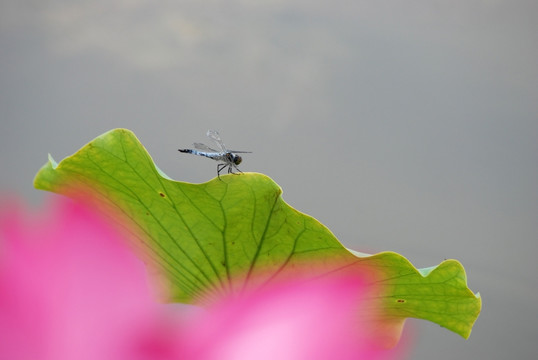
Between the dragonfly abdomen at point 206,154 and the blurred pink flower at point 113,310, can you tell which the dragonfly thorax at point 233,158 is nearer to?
the dragonfly abdomen at point 206,154

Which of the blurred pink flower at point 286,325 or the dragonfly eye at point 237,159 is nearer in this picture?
the blurred pink flower at point 286,325

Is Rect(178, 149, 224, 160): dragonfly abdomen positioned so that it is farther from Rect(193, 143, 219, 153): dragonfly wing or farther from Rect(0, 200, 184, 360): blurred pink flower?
Rect(0, 200, 184, 360): blurred pink flower

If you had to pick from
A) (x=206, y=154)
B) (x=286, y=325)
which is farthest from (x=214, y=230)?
(x=206, y=154)

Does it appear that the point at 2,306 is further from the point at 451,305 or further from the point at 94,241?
the point at 451,305

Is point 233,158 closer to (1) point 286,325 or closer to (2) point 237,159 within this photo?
(2) point 237,159

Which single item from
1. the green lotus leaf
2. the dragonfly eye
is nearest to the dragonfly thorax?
the dragonfly eye

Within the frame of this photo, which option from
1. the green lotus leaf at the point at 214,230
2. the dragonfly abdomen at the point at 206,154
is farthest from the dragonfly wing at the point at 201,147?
the green lotus leaf at the point at 214,230
